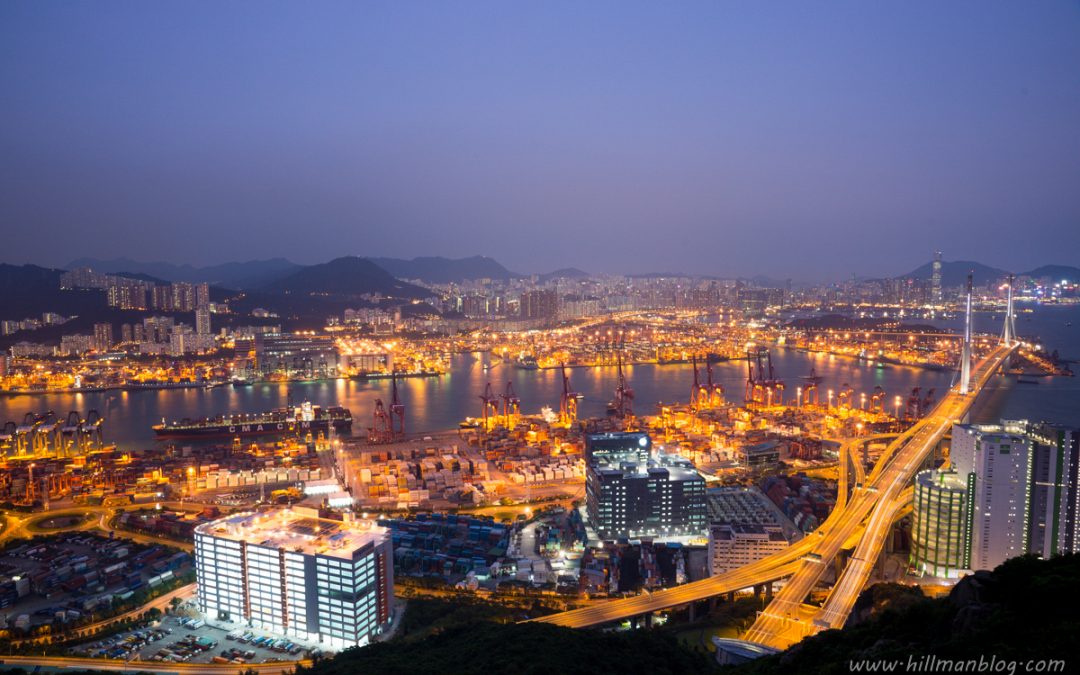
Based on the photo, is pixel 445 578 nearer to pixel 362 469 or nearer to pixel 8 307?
pixel 362 469

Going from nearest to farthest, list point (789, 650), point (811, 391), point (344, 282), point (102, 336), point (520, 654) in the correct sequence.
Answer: point (789, 650) < point (520, 654) < point (811, 391) < point (102, 336) < point (344, 282)

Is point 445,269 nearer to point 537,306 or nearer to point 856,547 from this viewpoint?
point 537,306

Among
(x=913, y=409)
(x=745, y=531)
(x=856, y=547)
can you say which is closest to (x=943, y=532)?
(x=856, y=547)

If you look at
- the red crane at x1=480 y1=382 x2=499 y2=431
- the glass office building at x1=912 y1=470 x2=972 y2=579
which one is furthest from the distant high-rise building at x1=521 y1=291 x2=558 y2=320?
the glass office building at x1=912 y1=470 x2=972 y2=579

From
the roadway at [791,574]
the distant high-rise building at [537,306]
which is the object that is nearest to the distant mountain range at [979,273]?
the distant high-rise building at [537,306]

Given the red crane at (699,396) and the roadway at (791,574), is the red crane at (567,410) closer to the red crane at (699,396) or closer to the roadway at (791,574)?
the red crane at (699,396)

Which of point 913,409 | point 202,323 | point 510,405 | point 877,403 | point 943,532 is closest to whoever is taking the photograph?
point 943,532
